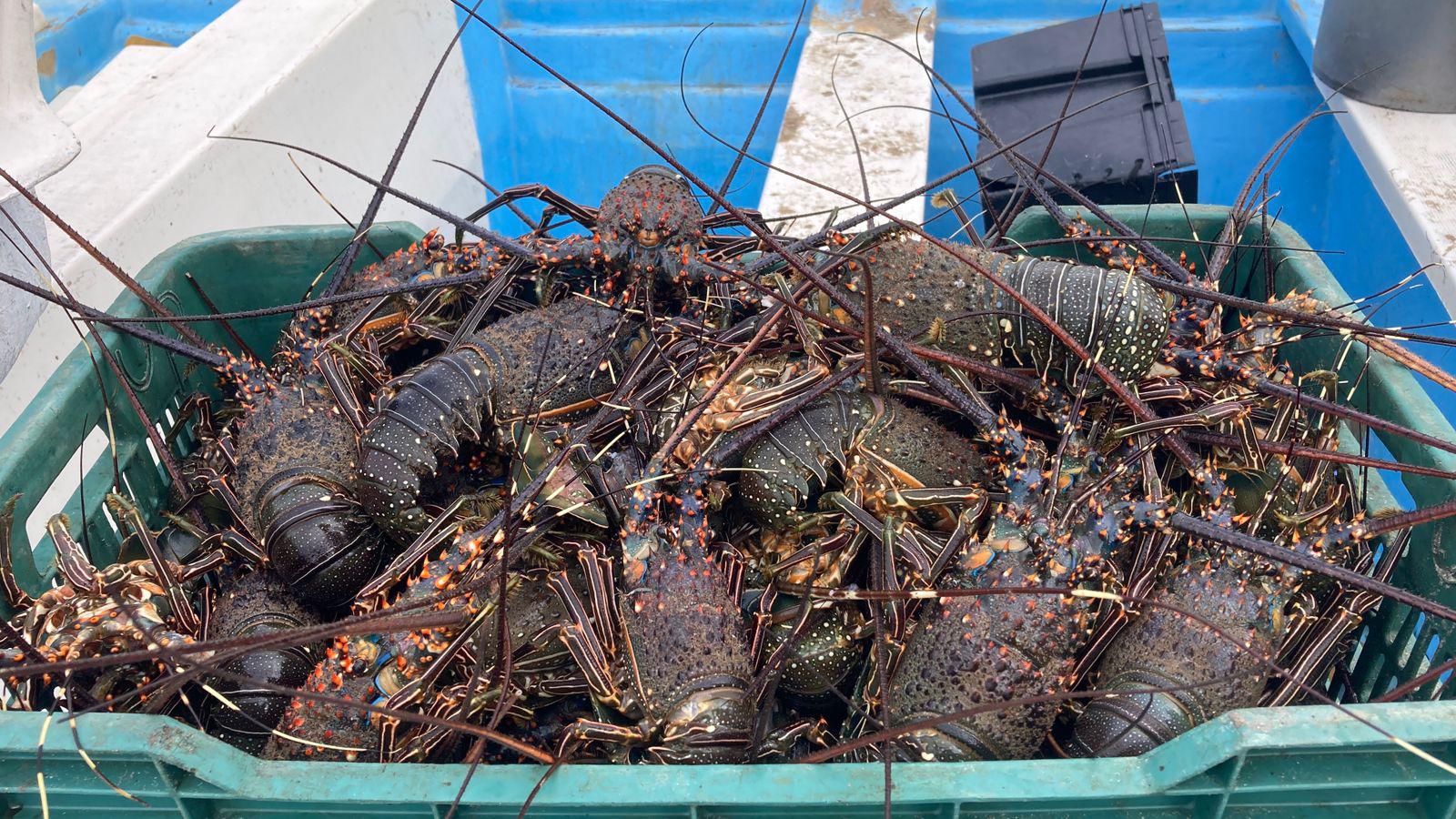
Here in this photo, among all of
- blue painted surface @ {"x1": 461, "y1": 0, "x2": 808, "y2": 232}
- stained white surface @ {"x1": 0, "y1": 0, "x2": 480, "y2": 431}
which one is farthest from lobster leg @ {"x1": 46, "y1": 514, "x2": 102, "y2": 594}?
blue painted surface @ {"x1": 461, "y1": 0, "x2": 808, "y2": 232}

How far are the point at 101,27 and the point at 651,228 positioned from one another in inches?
192

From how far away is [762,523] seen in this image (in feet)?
6.42

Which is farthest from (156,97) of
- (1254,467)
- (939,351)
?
(1254,467)

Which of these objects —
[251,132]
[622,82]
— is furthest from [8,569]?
[622,82]

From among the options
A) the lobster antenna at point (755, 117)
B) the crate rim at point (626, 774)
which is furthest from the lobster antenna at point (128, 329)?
the lobster antenna at point (755, 117)

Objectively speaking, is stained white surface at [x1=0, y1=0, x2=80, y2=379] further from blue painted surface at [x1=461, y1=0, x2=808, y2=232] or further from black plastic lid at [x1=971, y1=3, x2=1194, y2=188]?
black plastic lid at [x1=971, y1=3, x2=1194, y2=188]

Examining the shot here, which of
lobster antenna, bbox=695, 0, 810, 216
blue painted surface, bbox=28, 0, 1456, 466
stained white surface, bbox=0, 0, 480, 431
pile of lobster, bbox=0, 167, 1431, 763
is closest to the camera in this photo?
pile of lobster, bbox=0, 167, 1431, 763

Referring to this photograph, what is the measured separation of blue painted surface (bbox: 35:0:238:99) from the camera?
517 centimetres

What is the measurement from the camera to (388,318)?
2.39 metres

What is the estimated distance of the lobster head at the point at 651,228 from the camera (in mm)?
2244

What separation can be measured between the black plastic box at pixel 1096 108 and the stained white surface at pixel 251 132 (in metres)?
2.27

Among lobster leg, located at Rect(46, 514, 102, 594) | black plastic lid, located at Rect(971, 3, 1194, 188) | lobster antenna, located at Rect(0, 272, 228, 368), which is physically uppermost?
black plastic lid, located at Rect(971, 3, 1194, 188)

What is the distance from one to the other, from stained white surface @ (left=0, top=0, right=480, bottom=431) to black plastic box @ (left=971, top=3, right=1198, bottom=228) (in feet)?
7.44

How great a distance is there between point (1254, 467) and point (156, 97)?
3560mm
